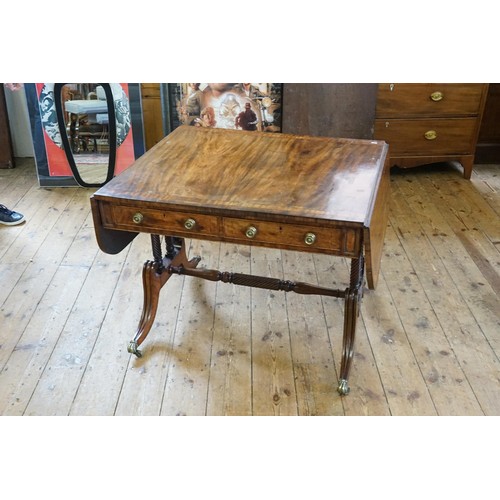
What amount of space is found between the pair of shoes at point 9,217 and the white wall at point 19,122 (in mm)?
975

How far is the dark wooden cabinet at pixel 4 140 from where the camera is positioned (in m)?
3.85

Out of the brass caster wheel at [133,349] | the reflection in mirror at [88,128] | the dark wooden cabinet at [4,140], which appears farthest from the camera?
the dark wooden cabinet at [4,140]

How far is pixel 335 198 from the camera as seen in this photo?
1.91 metres

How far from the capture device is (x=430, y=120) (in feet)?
12.2

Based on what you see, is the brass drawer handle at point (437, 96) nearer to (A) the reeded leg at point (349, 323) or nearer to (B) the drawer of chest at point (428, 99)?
(B) the drawer of chest at point (428, 99)

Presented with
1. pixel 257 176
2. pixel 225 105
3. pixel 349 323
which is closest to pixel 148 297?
pixel 257 176

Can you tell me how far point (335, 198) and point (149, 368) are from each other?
36.8 inches

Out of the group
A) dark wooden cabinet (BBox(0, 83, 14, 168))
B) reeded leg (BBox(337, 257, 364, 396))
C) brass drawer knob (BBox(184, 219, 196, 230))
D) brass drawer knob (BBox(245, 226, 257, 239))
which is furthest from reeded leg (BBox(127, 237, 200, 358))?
dark wooden cabinet (BBox(0, 83, 14, 168))

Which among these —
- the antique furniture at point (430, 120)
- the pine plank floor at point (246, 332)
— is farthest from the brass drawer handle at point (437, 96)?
the pine plank floor at point (246, 332)

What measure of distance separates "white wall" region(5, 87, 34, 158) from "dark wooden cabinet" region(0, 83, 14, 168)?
0.50 ft

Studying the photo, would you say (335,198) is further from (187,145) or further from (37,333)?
(37,333)

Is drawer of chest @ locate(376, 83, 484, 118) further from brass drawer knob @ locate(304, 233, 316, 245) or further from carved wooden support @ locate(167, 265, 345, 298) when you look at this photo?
brass drawer knob @ locate(304, 233, 316, 245)

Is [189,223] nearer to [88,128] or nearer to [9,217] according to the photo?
[9,217]

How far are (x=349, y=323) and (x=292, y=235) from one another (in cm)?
48
